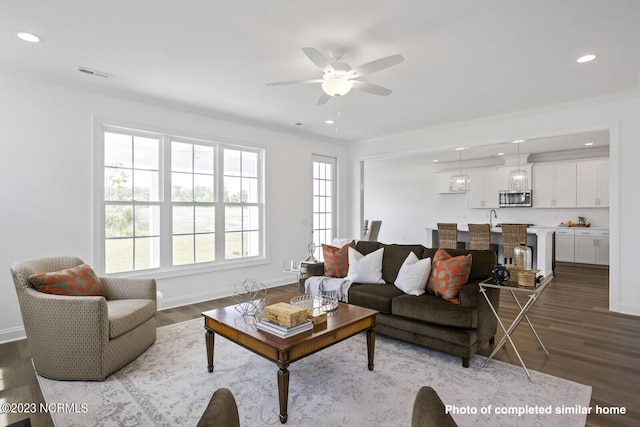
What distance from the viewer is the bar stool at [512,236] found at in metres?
6.02

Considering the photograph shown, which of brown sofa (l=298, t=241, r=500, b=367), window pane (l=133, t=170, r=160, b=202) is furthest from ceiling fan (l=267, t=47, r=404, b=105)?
window pane (l=133, t=170, r=160, b=202)

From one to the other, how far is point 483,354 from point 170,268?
388cm

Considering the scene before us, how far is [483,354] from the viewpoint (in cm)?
307

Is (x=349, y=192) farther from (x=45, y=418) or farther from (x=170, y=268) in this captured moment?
(x=45, y=418)

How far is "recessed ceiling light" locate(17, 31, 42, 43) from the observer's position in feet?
9.06

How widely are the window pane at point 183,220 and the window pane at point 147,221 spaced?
0.75 feet

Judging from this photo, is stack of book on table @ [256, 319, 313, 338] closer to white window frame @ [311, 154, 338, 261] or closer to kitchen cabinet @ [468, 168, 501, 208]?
white window frame @ [311, 154, 338, 261]

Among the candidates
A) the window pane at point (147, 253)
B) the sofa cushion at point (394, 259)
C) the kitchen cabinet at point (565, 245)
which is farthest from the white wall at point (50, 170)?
the kitchen cabinet at point (565, 245)

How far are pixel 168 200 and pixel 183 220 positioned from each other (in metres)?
0.35

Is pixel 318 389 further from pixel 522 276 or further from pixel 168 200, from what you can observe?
pixel 168 200

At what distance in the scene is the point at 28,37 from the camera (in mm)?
2812

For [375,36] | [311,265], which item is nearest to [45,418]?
[311,265]

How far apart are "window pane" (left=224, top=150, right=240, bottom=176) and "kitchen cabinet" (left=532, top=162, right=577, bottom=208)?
7203 mm

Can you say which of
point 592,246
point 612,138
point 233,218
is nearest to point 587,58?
point 612,138
